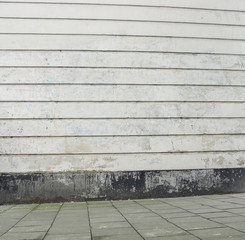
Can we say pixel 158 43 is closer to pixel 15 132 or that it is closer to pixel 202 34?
pixel 202 34

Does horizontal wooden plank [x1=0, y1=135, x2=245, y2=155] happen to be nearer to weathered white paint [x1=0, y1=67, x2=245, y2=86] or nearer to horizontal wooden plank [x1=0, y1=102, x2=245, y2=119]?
horizontal wooden plank [x1=0, y1=102, x2=245, y2=119]

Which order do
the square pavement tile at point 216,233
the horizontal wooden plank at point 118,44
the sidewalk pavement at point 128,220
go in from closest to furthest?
the square pavement tile at point 216,233 → the sidewalk pavement at point 128,220 → the horizontal wooden plank at point 118,44

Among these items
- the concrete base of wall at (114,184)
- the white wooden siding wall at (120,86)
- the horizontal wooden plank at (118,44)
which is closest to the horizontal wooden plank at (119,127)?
the white wooden siding wall at (120,86)

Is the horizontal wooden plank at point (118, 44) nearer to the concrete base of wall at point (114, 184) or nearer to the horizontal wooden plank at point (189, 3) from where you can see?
the horizontal wooden plank at point (189, 3)

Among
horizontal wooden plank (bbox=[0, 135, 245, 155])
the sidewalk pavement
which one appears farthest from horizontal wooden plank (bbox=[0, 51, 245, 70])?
the sidewalk pavement

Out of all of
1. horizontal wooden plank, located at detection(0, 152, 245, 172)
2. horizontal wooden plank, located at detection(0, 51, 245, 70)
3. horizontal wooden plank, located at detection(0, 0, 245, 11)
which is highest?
horizontal wooden plank, located at detection(0, 0, 245, 11)

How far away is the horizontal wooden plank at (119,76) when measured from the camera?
18.3 ft

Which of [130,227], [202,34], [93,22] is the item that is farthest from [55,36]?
[130,227]

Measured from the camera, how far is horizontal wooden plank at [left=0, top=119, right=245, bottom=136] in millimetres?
5445

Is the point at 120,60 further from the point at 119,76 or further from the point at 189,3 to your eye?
the point at 189,3

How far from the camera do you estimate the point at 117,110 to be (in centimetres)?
566

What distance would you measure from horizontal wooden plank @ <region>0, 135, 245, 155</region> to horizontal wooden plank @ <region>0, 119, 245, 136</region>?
0.11 metres

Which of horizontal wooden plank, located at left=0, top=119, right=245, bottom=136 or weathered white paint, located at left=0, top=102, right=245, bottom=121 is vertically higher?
weathered white paint, located at left=0, top=102, right=245, bottom=121

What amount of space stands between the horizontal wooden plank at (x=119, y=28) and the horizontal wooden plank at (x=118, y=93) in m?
1.22
